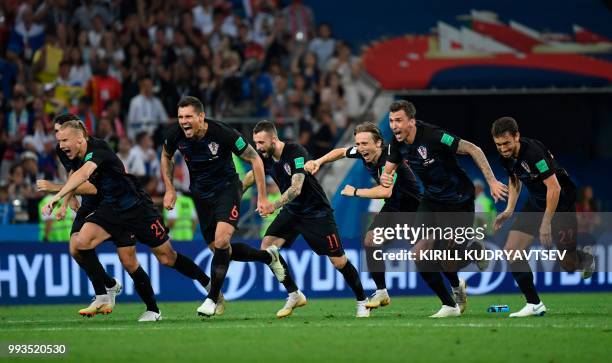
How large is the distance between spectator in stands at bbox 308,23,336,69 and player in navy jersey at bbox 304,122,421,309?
378 inches

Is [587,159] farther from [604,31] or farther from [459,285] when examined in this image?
[459,285]

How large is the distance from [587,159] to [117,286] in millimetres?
13894

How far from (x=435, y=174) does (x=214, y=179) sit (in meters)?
2.50

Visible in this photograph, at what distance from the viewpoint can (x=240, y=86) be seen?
72.6ft

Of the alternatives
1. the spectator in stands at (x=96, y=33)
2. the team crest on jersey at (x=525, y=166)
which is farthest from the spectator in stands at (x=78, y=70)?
the team crest on jersey at (x=525, y=166)

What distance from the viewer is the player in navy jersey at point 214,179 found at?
1283cm

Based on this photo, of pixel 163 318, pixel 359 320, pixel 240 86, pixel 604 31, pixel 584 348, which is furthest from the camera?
pixel 604 31

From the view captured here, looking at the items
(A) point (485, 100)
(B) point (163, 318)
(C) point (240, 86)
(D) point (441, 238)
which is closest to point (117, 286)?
(B) point (163, 318)

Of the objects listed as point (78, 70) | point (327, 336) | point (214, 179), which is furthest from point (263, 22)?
point (327, 336)

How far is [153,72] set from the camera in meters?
22.5

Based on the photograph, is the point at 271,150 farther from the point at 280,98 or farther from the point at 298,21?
the point at 298,21

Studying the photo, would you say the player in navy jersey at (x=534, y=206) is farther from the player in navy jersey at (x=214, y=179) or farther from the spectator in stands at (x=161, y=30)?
the spectator in stands at (x=161, y=30)

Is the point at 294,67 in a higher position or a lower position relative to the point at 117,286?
higher

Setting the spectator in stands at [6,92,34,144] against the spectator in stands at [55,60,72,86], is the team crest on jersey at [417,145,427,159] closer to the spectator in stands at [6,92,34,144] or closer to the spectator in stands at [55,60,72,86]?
the spectator in stands at [6,92,34,144]
